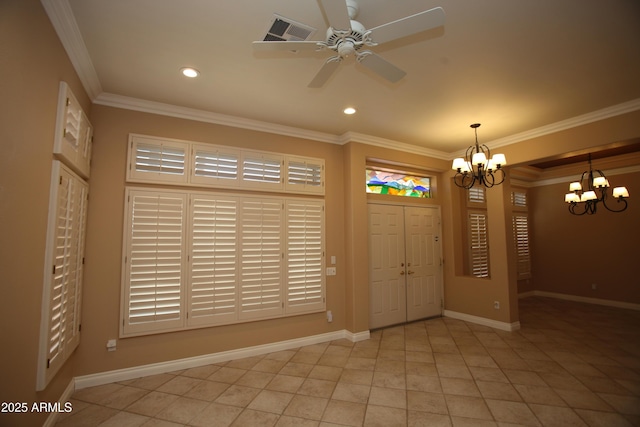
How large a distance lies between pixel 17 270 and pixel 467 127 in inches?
194

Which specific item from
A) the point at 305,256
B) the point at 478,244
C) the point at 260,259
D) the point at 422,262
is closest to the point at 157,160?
the point at 260,259

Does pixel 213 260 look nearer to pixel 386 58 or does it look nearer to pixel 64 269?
pixel 64 269

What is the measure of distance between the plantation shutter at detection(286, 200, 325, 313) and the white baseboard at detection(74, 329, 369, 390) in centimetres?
46

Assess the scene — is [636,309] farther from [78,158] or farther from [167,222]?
[78,158]

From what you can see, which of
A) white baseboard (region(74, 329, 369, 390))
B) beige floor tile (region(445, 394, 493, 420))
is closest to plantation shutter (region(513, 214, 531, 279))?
white baseboard (region(74, 329, 369, 390))

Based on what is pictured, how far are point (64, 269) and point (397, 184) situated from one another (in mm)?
4663

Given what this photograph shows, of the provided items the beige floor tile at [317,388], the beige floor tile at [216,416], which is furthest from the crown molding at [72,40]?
the beige floor tile at [317,388]

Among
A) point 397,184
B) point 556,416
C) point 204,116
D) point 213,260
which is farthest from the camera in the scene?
point 397,184

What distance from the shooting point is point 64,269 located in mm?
2393

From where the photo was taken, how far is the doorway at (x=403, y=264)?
475 cm

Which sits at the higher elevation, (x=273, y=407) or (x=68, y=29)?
(x=68, y=29)

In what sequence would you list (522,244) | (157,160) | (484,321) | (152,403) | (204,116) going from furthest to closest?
(522,244)
(484,321)
(204,116)
(157,160)
(152,403)

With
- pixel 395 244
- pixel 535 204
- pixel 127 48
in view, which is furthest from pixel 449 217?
pixel 127 48

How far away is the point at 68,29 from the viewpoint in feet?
6.95
